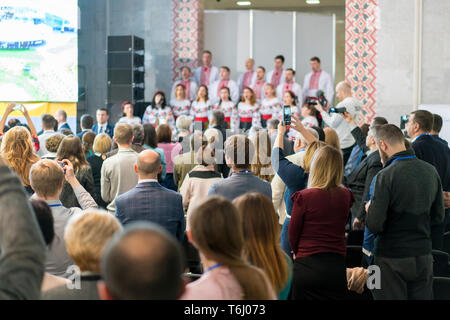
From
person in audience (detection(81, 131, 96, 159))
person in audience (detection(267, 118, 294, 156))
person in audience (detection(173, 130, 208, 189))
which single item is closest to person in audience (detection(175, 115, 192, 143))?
person in audience (detection(267, 118, 294, 156))

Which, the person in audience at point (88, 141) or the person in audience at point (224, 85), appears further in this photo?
the person in audience at point (224, 85)

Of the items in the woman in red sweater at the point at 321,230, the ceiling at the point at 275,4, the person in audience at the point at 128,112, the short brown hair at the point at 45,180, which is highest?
the ceiling at the point at 275,4

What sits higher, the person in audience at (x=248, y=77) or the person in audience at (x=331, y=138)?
the person in audience at (x=248, y=77)

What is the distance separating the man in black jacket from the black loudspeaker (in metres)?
7.78

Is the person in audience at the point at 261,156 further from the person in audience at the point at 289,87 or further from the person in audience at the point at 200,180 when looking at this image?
the person in audience at the point at 289,87

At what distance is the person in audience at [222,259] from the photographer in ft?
5.18

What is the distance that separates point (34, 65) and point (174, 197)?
8095 millimetres

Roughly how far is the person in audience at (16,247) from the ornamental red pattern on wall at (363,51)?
9.29 metres

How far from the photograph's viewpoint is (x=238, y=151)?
3344mm

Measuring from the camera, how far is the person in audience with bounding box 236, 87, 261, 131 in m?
10.1

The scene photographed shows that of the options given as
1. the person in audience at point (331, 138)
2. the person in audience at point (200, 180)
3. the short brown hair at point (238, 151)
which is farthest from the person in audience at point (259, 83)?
the short brown hair at point (238, 151)

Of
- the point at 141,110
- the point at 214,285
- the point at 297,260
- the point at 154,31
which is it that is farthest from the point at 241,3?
the point at 214,285
